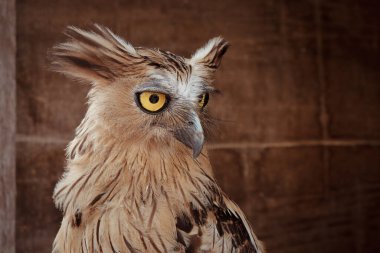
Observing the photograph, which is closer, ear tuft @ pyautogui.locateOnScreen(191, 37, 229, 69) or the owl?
the owl

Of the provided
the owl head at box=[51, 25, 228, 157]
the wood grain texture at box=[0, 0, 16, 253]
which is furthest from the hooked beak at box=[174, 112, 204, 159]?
the wood grain texture at box=[0, 0, 16, 253]

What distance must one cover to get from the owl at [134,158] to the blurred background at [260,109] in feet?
0.20

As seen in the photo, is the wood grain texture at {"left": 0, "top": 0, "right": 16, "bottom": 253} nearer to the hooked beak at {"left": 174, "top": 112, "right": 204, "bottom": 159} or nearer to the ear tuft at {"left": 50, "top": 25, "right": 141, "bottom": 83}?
the ear tuft at {"left": 50, "top": 25, "right": 141, "bottom": 83}

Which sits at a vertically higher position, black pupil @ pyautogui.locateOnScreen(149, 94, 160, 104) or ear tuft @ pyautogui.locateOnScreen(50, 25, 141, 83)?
ear tuft @ pyautogui.locateOnScreen(50, 25, 141, 83)

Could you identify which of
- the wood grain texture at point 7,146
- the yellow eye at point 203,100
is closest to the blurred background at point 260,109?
the wood grain texture at point 7,146

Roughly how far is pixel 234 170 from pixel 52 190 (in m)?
0.52

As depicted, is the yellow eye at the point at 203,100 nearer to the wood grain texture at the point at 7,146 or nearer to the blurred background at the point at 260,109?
the blurred background at the point at 260,109

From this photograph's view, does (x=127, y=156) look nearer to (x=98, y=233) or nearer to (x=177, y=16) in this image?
(x=98, y=233)

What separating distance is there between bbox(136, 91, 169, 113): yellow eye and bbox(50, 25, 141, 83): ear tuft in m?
0.07

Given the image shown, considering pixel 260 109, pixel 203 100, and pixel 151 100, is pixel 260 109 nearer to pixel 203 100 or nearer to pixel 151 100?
pixel 203 100

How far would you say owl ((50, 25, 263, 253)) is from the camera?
3.07ft

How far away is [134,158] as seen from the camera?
3.21ft

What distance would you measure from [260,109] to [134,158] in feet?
1.65

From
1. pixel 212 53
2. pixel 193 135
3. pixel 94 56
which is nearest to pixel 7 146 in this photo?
pixel 94 56
